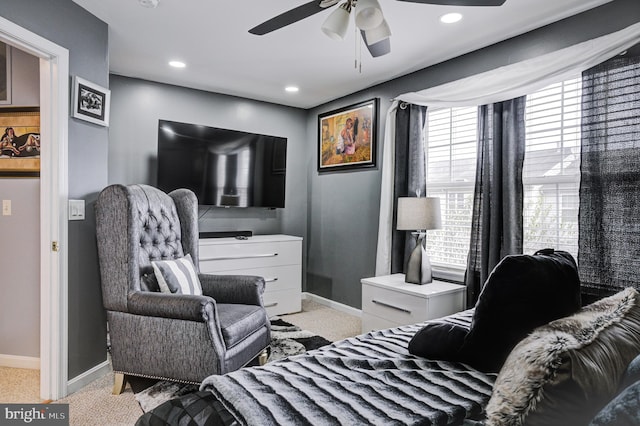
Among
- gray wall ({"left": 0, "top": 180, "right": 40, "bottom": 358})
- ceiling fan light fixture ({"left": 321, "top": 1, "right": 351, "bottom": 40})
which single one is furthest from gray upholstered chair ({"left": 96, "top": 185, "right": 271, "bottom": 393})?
ceiling fan light fixture ({"left": 321, "top": 1, "right": 351, "bottom": 40})

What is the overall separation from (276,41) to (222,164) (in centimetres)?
155

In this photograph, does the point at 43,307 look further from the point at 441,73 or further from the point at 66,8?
the point at 441,73

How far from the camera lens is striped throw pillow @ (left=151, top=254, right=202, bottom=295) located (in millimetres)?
2422

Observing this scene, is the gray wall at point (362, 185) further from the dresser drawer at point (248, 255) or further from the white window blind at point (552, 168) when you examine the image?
the dresser drawer at point (248, 255)

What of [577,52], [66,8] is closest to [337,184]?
[577,52]

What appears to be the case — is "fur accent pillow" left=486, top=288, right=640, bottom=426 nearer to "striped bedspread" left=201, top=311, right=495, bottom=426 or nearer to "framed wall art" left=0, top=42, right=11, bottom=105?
"striped bedspread" left=201, top=311, right=495, bottom=426

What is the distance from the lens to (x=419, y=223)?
298 cm

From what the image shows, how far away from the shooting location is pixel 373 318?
128 inches

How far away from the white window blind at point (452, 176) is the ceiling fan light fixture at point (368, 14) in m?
1.73

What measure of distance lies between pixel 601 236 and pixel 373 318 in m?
1.75

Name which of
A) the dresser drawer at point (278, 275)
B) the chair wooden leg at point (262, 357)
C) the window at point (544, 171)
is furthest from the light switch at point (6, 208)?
the window at point (544, 171)

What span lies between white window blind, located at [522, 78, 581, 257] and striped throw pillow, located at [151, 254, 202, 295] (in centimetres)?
234

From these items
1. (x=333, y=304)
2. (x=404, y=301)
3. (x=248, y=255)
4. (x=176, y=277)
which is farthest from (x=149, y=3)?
(x=333, y=304)

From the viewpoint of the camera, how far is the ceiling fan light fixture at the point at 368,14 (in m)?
1.63
